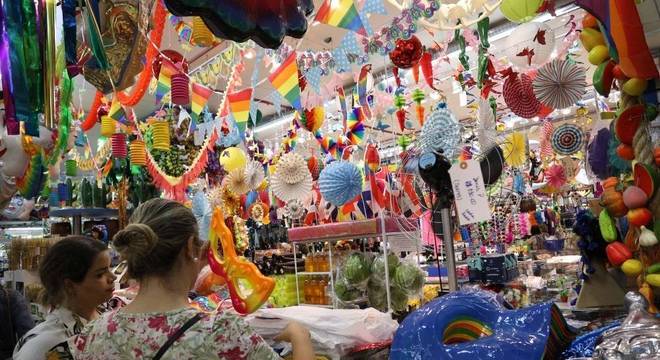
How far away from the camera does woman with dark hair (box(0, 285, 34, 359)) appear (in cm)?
272

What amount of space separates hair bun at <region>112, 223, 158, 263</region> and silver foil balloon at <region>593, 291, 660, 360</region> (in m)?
0.88

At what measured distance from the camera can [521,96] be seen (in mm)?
3311

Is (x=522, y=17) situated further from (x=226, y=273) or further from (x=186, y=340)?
(x=186, y=340)

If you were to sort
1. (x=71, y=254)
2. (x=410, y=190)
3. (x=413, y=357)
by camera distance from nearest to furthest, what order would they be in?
(x=413, y=357) → (x=71, y=254) → (x=410, y=190)

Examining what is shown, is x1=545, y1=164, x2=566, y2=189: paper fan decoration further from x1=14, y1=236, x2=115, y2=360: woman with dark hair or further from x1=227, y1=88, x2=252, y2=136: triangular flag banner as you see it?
x1=14, y1=236, x2=115, y2=360: woman with dark hair

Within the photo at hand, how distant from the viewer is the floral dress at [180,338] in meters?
1.07

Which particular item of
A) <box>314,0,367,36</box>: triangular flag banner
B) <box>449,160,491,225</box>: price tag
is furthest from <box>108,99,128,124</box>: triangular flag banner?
<box>449,160,491,225</box>: price tag

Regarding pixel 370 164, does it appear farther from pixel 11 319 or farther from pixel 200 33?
pixel 11 319

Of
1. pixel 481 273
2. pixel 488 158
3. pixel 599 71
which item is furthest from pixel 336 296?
pixel 599 71

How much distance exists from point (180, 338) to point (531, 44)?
8.95 ft

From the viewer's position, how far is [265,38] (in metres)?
1.43

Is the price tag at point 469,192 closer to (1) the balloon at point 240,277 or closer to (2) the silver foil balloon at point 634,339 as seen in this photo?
(1) the balloon at point 240,277

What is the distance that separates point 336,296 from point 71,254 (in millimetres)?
1615

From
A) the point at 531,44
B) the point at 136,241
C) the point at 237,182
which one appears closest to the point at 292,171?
the point at 237,182
